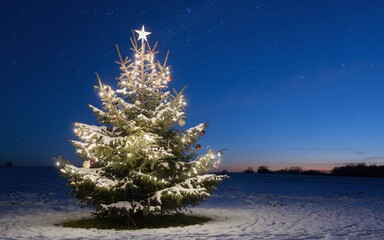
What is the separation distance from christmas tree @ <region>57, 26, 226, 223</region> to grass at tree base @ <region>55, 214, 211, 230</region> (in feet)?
1.29

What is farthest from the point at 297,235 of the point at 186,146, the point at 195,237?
the point at 186,146

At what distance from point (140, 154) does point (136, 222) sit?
233 centimetres

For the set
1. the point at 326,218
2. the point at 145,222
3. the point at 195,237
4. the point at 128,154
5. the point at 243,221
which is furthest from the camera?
the point at 326,218

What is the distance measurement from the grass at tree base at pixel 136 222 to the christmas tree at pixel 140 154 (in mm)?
392

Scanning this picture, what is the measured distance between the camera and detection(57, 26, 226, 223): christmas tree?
1211 centimetres

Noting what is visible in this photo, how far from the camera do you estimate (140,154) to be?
12.3 m

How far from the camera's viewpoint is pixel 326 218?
51.6 feet

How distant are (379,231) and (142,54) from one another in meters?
8.91

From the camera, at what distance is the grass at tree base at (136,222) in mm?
12916

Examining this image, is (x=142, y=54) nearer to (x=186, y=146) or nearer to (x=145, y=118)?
(x=145, y=118)

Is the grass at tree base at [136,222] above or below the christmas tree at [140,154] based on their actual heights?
below

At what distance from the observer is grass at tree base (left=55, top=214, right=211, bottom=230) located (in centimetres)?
1292

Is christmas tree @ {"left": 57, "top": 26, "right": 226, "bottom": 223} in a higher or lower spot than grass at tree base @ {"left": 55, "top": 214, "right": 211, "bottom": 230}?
higher

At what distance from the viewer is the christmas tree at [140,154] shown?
12.1m
